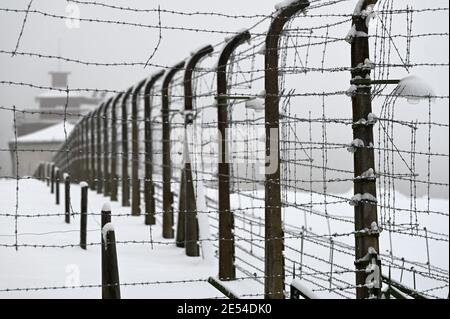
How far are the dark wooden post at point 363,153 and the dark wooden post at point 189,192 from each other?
251 cm

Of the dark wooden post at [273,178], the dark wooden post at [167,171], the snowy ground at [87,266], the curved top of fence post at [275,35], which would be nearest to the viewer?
the curved top of fence post at [275,35]

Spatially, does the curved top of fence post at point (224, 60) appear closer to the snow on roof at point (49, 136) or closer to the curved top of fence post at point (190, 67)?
the curved top of fence post at point (190, 67)

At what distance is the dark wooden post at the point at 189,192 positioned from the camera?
557 centimetres

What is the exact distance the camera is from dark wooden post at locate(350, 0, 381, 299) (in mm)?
3172

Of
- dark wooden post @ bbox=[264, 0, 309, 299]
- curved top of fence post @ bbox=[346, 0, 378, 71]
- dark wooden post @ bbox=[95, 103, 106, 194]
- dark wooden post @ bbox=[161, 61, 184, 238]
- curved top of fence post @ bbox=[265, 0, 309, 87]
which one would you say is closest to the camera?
curved top of fence post @ bbox=[346, 0, 378, 71]

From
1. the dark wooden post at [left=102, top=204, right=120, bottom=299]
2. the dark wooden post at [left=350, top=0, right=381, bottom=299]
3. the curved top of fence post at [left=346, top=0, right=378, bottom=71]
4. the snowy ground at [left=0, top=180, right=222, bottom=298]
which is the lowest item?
the snowy ground at [left=0, top=180, right=222, bottom=298]

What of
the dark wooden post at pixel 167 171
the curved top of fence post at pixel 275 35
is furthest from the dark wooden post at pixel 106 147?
the curved top of fence post at pixel 275 35

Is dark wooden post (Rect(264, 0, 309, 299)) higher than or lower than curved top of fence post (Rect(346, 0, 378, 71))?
lower

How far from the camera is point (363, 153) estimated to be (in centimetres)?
318

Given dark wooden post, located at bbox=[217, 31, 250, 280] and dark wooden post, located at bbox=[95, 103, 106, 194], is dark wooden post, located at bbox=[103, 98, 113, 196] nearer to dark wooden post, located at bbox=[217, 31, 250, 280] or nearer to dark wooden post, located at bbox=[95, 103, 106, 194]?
dark wooden post, located at bbox=[95, 103, 106, 194]

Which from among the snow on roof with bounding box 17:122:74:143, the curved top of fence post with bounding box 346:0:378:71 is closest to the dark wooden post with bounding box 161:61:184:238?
the curved top of fence post with bounding box 346:0:378:71

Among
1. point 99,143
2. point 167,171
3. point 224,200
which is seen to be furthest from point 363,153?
point 99,143

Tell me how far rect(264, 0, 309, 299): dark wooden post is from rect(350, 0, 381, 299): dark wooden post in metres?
0.82

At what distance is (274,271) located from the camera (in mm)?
4023
